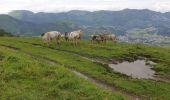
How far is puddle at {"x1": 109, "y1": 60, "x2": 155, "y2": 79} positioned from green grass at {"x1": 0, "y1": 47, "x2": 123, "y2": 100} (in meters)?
12.5

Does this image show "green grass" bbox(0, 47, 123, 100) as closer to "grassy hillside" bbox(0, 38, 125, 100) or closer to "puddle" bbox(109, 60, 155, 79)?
"grassy hillside" bbox(0, 38, 125, 100)

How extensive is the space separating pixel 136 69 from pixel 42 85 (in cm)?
2116

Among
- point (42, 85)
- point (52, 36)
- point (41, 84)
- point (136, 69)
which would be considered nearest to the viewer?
point (42, 85)

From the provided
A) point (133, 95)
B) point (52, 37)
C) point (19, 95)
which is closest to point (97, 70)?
point (133, 95)

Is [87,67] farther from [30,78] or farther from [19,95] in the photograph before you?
[19,95]

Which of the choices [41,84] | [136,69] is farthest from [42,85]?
[136,69]

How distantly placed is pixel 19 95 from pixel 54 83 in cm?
499

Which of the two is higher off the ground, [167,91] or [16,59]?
[16,59]

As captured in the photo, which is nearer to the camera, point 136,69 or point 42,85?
point 42,85

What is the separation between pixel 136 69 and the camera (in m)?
45.4

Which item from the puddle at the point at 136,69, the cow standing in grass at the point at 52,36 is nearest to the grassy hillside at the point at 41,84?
the puddle at the point at 136,69

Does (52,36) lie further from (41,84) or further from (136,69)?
(41,84)

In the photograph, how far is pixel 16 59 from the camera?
122 feet

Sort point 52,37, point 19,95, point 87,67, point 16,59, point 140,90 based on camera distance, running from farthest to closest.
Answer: point 52,37 → point 87,67 → point 16,59 → point 140,90 → point 19,95
